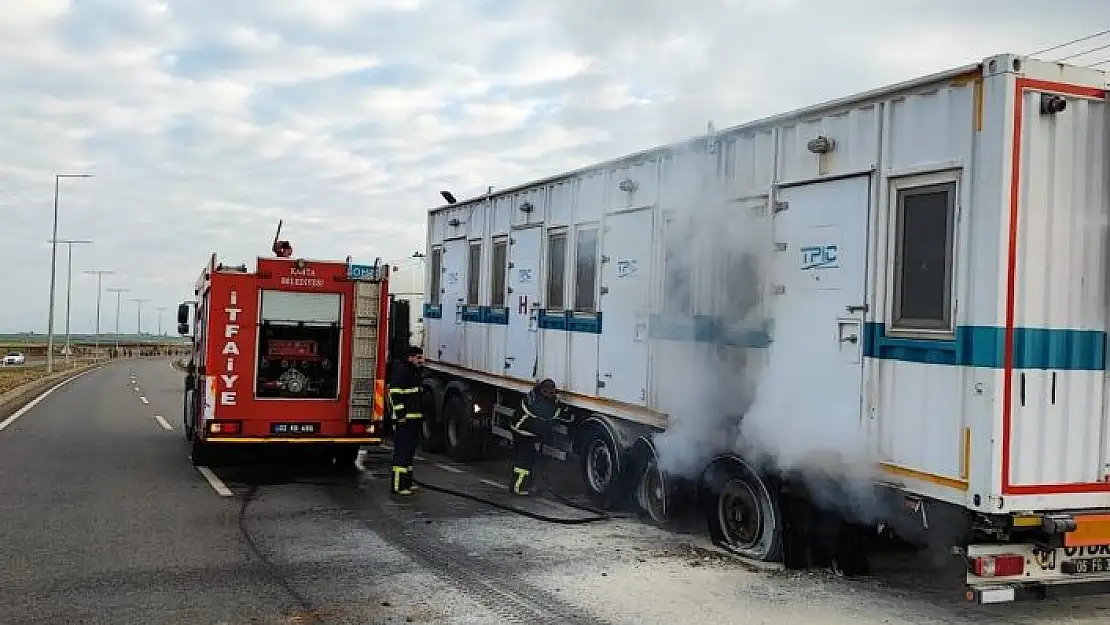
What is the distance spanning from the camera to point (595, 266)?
35.4 ft

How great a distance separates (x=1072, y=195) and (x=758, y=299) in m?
2.50

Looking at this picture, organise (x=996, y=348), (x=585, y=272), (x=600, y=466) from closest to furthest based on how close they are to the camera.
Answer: (x=996, y=348), (x=600, y=466), (x=585, y=272)

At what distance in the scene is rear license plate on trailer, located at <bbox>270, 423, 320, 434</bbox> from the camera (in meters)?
12.4

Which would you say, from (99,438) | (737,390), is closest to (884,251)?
(737,390)

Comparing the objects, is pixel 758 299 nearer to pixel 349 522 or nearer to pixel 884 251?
pixel 884 251

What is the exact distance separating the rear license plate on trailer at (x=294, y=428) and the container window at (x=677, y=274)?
526 centimetres

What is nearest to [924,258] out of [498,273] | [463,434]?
[498,273]

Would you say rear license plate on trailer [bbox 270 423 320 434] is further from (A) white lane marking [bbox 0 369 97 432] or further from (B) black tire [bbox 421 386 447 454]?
(A) white lane marking [bbox 0 369 97 432]

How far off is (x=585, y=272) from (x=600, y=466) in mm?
2082

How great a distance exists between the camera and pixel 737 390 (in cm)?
836

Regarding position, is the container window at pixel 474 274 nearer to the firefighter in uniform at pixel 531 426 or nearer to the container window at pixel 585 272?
the firefighter in uniform at pixel 531 426

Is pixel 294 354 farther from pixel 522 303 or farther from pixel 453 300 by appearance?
pixel 453 300

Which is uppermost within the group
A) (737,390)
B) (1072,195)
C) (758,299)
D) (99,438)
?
(1072,195)

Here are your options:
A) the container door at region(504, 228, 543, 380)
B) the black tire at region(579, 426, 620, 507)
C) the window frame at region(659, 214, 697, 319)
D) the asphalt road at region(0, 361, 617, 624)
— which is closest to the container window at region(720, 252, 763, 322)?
the window frame at region(659, 214, 697, 319)
